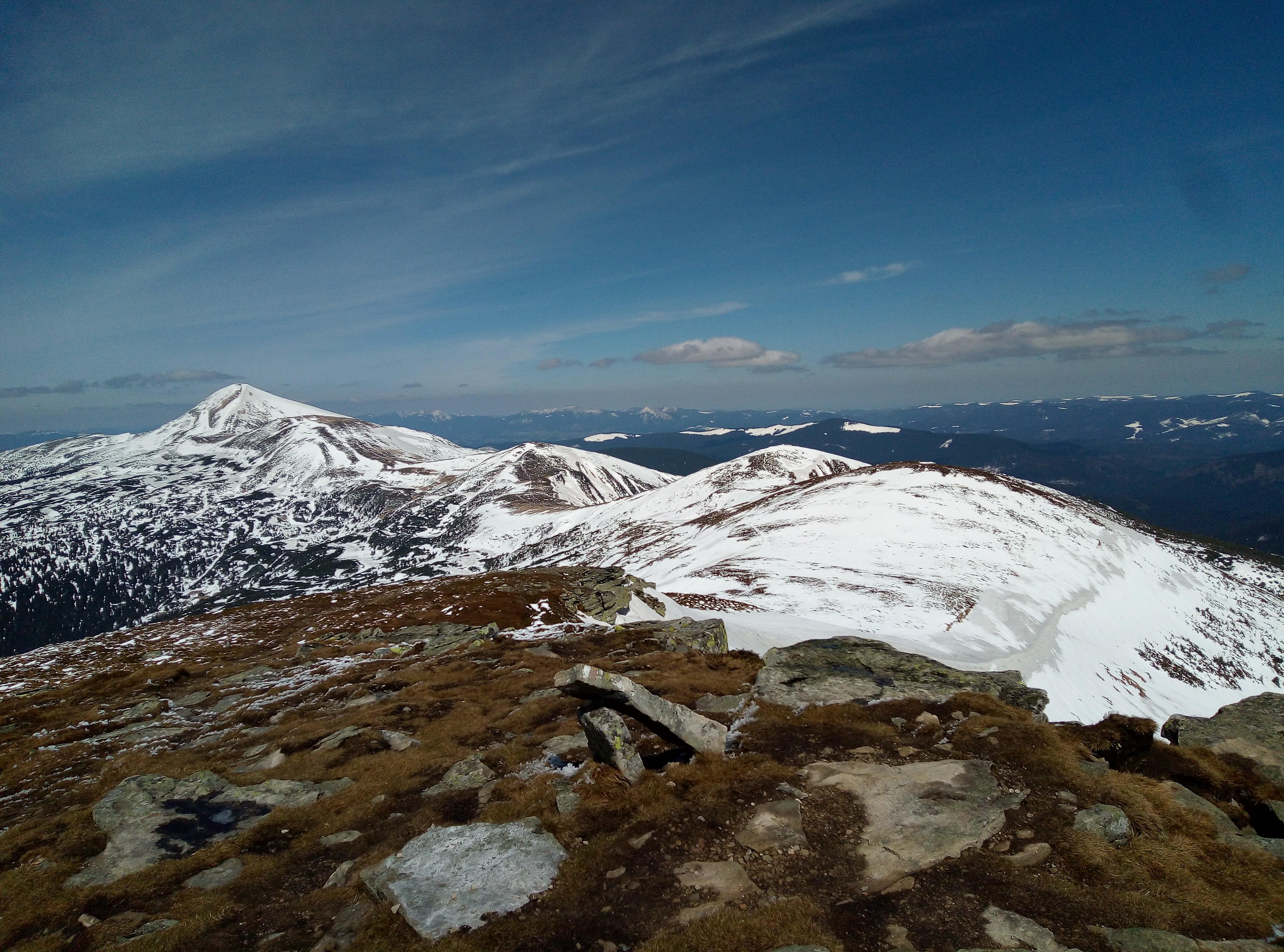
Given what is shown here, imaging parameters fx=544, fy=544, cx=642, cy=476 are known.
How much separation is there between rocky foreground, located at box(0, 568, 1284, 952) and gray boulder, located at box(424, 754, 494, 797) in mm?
132

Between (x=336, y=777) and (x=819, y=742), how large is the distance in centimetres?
1734

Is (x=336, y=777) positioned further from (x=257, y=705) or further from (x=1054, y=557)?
(x=1054, y=557)

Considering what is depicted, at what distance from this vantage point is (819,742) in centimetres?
1803

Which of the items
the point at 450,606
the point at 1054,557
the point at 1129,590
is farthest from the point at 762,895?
the point at 1129,590

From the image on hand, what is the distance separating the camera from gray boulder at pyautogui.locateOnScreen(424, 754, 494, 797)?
17.9 metres

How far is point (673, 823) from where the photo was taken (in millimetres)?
13461

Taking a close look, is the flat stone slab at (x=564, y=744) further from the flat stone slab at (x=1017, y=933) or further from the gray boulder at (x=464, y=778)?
the flat stone slab at (x=1017, y=933)

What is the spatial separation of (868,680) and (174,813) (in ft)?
84.1

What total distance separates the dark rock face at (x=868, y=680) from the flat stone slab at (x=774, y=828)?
785cm

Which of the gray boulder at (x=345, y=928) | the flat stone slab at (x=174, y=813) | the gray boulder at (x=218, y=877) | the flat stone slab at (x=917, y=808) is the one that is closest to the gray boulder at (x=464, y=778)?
the flat stone slab at (x=174, y=813)

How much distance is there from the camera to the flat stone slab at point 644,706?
17062 millimetres

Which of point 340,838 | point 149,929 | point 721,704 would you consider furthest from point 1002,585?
point 149,929

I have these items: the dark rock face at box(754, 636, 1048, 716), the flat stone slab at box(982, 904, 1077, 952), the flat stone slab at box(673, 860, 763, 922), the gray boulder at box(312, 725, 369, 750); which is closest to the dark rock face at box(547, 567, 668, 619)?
the dark rock face at box(754, 636, 1048, 716)

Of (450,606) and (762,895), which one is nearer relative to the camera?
(762,895)
